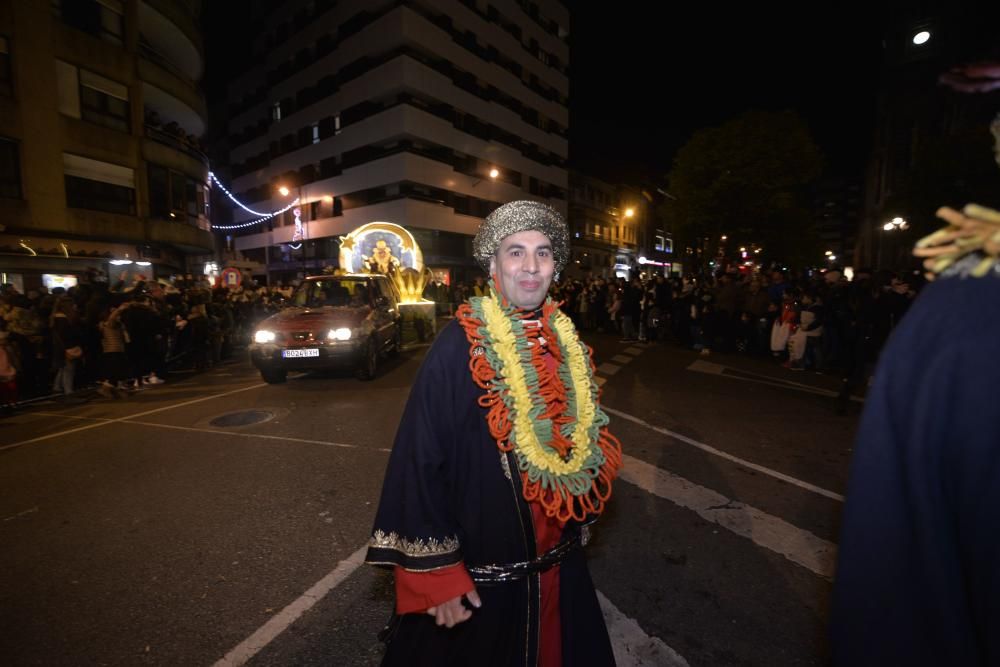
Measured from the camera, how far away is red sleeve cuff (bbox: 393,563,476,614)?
164 centimetres

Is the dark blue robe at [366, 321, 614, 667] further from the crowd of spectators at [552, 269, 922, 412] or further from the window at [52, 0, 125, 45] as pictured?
the window at [52, 0, 125, 45]

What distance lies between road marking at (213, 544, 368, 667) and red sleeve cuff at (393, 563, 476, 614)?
4.88 feet

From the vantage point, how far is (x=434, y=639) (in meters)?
1.77

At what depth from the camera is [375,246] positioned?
60.6 feet

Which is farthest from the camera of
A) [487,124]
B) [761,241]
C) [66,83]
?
[487,124]

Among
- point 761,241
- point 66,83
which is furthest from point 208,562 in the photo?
point 761,241

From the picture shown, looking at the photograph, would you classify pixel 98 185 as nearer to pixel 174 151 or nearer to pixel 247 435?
pixel 174 151

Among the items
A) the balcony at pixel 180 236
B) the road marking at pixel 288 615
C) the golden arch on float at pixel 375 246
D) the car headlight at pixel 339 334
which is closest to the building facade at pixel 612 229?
the golden arch on float at pixel 375 246

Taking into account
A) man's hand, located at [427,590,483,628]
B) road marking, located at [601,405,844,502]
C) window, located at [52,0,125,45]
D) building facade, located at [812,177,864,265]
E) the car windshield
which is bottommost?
road marking, located at [601,405,844,502]

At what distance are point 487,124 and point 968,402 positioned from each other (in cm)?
4201

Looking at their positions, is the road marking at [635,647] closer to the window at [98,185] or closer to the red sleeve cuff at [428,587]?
the red sleeve cuff at [428,587]

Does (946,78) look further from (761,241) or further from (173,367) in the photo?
(761,241)

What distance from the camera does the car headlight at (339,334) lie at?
874 centimetres

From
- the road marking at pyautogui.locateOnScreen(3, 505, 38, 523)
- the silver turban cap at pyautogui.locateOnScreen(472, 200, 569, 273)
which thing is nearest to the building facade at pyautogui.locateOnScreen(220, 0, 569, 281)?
the road marking at pyautogui.locateOnScreen(3, 505, 38, 523)
